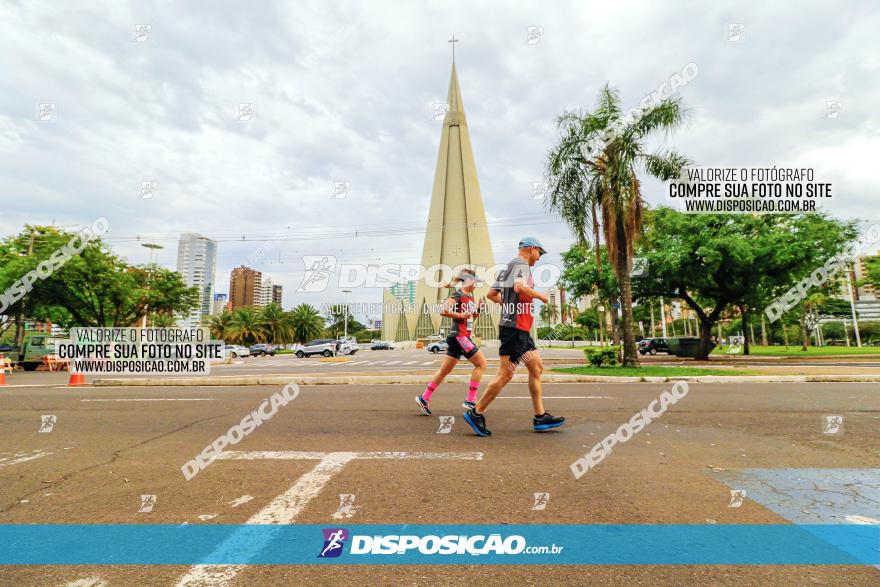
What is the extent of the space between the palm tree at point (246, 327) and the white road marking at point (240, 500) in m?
56.4

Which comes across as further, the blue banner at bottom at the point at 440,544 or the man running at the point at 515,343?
the man running at the point at 515,343

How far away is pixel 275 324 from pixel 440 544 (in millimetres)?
60403

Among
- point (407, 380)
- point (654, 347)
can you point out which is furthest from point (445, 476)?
point (654, 347)

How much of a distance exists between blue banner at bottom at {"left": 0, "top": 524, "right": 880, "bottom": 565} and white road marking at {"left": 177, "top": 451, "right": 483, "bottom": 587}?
24 mm

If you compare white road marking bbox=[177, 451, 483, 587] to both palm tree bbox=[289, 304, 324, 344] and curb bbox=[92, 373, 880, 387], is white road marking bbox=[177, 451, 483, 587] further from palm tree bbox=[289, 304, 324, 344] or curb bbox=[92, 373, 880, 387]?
palm tree bbox=[289, 304, 324, 344]

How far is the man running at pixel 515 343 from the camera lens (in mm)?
4844

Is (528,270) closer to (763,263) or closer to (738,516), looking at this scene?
(738,516)

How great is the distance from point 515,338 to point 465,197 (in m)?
79.6

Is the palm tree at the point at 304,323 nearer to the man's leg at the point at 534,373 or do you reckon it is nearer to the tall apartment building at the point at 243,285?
the tall apartment building at the point at 243,285

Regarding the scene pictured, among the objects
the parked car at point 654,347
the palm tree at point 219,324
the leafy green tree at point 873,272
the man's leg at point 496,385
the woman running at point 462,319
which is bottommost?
the parked car at point 654,347

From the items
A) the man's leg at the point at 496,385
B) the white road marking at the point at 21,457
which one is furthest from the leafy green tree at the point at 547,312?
the white road marking at the point at 21,457

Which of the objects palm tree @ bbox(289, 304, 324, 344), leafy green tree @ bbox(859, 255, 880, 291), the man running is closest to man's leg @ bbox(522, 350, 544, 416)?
the man running

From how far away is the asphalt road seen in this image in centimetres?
207

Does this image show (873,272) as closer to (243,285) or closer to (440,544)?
(440,544)
